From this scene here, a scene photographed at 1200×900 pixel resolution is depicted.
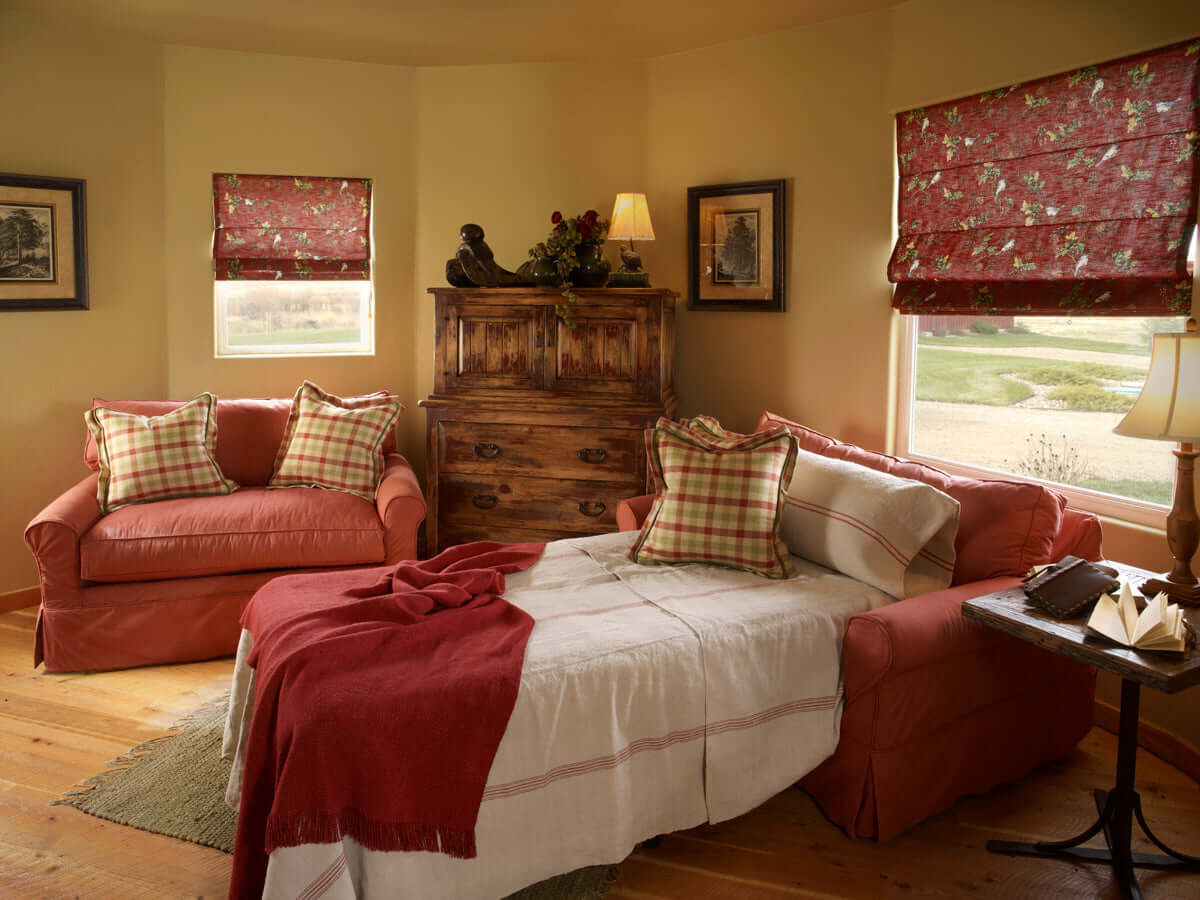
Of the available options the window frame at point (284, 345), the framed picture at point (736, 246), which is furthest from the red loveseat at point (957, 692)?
the window frame at point (284, 345)

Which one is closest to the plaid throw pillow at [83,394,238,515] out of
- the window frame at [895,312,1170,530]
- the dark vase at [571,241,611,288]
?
the dark vase at [571,241,611,288]

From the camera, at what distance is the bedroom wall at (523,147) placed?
15.4ft

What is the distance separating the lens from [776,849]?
2479 mm

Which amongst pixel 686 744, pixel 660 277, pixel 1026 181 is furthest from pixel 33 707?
pixel 1026 181

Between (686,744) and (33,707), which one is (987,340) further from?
(33,707)

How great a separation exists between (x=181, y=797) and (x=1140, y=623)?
8.39ft

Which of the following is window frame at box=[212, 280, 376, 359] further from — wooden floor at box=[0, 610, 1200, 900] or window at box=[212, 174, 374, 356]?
wooden floor at box=[0, 610, 1200, 900]

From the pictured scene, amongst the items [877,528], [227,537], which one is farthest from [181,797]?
[877,528]

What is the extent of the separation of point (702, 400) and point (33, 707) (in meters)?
3.08

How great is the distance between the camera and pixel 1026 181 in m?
3.30

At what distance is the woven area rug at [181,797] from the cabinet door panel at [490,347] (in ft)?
6.23

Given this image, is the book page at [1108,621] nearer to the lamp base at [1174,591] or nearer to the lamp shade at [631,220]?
the lamp base at [1174,591]

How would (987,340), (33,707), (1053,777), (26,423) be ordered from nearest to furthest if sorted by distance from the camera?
(1053,777), (33,707), (987,340), (26,423)

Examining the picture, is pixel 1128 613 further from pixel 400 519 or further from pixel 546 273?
pixel 546 273
